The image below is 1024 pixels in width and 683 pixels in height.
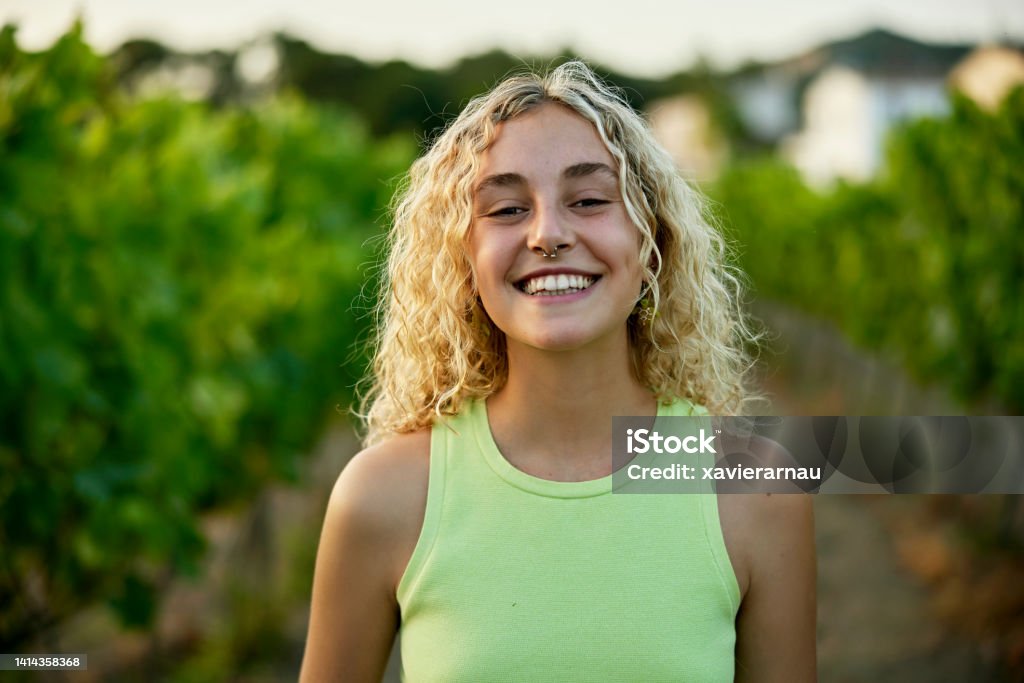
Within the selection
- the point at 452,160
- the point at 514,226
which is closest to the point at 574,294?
the point at 514,226

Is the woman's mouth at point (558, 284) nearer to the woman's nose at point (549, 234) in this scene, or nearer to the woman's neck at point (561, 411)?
the woman's nose at point (549, 234)

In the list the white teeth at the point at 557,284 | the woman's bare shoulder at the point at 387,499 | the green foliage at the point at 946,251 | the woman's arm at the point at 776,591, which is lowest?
the woman's arm at the point at 776,591

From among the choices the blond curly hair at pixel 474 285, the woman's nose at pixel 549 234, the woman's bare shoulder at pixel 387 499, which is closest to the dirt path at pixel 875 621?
the blond curly hair at pixel 474 285

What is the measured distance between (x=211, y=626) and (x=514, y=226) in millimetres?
4357

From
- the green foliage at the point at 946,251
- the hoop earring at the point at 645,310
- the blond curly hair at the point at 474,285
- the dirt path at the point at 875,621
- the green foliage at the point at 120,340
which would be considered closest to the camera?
the blond curly hair at the point at 474,285

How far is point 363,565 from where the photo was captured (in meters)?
1.86

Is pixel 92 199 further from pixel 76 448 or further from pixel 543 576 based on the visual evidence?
pixel 543 576

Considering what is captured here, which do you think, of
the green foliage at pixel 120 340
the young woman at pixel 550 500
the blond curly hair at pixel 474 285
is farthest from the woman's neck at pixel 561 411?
the green foliage at pixel 120 340

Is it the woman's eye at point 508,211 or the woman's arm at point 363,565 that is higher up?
the woman's eye at point 508,211

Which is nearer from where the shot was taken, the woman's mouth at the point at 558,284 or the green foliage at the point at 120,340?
the woman's mouth at the point at 558,284

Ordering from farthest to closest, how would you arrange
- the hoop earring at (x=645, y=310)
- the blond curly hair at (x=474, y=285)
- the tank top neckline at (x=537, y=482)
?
the hoop earring at (x=645, y=310)
the blond curly hair at (x=474, y=285)
the tank top neckline at (x=537, y=482)

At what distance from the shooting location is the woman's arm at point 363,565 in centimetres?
186

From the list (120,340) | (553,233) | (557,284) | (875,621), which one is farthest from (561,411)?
(875,621)

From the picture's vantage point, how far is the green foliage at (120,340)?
300 centimetres
